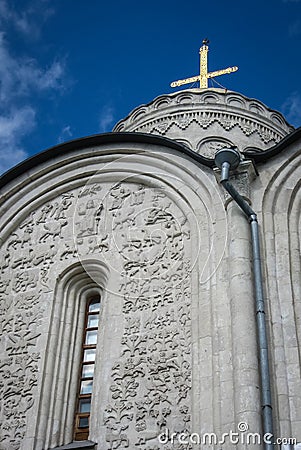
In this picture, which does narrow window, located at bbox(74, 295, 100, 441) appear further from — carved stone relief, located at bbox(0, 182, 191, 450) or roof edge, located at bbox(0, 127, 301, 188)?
roof edge, located at bbox(0, 127, 301, 188)

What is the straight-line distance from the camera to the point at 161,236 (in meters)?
9.38

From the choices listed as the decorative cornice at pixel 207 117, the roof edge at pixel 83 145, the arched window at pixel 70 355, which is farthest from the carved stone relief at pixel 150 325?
the decorative cornice at pixel 207 117

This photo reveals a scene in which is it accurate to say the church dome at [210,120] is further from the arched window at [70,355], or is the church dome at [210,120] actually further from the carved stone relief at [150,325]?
the arched window at [70,355]

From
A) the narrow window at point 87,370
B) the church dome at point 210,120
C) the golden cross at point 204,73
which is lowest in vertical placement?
the narrow window at point 87,370

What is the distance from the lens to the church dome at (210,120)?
13469mm

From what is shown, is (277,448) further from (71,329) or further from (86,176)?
(86,176)

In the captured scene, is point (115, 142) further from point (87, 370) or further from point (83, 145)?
point (87, 370)

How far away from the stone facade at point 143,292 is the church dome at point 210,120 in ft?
11.1

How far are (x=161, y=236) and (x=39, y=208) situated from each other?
232 cm

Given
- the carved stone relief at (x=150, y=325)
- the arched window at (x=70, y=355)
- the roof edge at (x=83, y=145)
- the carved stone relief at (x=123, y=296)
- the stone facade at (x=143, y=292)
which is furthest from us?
the roof edge at (x=83, y=145)

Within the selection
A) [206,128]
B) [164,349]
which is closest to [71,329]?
[164,349]

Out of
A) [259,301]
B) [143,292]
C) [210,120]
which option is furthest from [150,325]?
[210,120]

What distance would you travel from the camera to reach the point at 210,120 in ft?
44.7

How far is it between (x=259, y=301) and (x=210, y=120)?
6.53 metres
